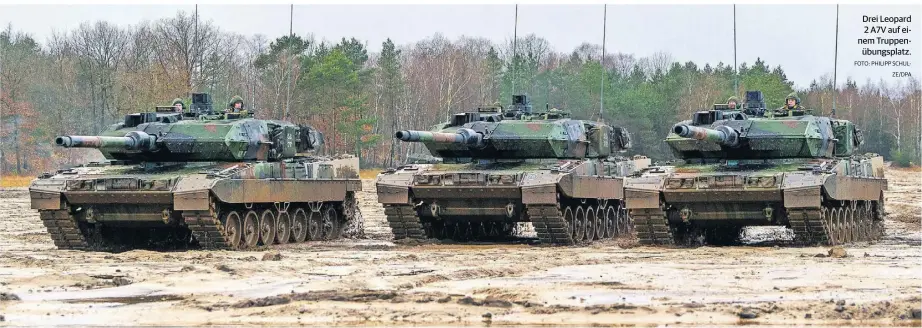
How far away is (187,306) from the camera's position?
1650 centimetres

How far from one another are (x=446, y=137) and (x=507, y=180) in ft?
4.20

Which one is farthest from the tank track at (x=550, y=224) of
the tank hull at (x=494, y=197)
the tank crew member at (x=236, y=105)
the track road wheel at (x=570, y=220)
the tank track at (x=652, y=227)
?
the tank crew member at (x=236, y=105)

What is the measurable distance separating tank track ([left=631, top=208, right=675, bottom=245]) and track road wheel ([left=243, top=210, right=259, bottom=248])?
6520 millimetres

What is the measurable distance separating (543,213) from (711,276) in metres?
7.44

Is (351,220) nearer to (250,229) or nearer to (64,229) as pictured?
(250,229)

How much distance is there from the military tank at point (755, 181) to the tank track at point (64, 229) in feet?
29.7

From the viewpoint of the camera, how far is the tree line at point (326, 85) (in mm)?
59375

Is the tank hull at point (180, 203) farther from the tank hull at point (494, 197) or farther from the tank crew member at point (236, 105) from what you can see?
the tank hull at point (494, 197)

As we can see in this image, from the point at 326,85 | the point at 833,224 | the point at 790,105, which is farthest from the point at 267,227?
the point at 326,85

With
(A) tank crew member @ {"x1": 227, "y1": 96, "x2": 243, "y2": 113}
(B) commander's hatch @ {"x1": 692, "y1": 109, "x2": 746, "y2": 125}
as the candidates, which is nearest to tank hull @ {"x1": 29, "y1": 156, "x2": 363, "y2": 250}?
(A) tank crew member @ {"x1": 227, "y1": 96, "x2": 243, "y2": 113}

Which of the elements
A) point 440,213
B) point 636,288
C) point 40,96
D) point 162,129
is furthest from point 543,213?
point 40,96

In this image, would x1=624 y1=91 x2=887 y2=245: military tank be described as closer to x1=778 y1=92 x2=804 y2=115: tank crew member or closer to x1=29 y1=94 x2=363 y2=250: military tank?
x1=778 y1=92 x2=804 y2=115: tank crew member

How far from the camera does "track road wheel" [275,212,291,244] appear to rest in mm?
28375

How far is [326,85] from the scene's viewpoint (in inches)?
2343
